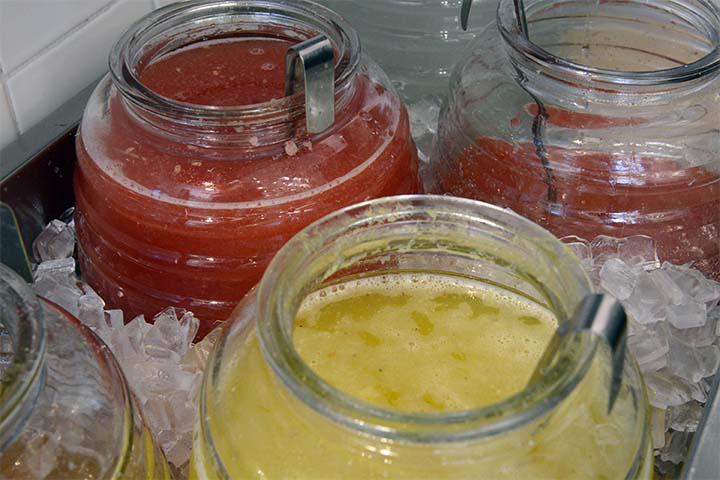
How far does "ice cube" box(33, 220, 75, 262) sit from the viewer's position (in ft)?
2.65

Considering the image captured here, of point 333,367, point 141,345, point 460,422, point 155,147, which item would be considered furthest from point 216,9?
point 460,422

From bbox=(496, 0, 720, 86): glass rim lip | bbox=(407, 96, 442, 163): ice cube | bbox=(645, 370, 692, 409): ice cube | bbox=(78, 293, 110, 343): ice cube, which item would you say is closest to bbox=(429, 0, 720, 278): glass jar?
bbox=(496, 0, 720, 86): glass rim lip

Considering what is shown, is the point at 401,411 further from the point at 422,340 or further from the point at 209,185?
the point at 209,185

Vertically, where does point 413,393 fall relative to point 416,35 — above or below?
above

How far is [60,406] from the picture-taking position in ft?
1.57

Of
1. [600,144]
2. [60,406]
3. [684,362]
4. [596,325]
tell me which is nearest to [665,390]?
[684,362]

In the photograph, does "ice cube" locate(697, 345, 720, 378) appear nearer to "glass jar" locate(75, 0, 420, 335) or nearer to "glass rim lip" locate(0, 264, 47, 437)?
"glass jar" locate(75, 0, 420, 335)

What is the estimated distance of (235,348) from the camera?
0.50 metres

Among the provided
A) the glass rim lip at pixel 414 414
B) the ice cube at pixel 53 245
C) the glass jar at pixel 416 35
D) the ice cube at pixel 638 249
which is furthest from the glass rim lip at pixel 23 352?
the glass jar at pixel 416 35

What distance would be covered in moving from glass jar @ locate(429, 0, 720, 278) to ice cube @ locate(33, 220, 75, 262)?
1.16 ft

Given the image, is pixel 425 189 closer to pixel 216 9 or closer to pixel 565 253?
pixel 216 9

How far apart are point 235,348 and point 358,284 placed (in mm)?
96

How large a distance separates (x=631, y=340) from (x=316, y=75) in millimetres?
305

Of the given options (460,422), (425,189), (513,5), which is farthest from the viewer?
(425,189)
